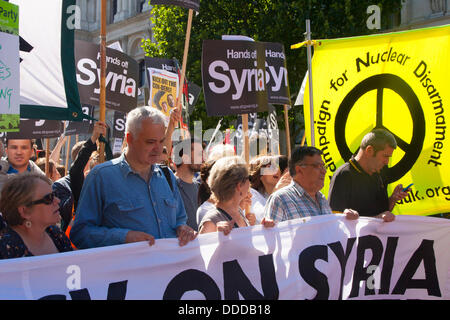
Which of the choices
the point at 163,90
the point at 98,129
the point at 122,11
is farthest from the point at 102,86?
the point at 122,11

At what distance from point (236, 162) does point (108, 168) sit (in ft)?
2.61

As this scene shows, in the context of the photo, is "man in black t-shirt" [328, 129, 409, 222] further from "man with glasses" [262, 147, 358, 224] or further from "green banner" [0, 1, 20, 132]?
"green banner" [0, 1, 20, 132]

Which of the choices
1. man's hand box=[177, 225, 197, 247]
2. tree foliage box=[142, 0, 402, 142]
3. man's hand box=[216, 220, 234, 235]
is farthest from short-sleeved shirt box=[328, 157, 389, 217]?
tree foliage box=[142, 0, 402, 142]

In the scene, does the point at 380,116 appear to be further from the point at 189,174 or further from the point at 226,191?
the point at 226,191

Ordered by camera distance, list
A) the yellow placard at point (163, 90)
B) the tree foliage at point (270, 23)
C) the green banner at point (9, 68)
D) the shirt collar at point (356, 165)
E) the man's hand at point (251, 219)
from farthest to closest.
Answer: the tree foliage at point (270, 23), the yellow placard at point (163, 90), the shirt collar at point (356, 165), the man's hand at point (251, 219), the green banner at point (9, 68)

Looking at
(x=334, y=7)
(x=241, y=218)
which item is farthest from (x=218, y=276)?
(x=334, y=7)

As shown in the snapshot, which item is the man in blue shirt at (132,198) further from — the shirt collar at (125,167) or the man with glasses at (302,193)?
the man with glasses at (302,193)

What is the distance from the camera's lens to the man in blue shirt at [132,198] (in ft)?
9.74


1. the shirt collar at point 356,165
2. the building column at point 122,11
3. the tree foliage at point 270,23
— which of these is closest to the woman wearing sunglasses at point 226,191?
the shirt collar at point 356,165

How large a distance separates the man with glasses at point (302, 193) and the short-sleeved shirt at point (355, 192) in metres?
0.34

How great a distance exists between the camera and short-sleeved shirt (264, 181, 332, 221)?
12.4ft

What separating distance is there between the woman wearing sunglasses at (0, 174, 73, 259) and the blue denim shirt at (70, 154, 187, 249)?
0.55 ft

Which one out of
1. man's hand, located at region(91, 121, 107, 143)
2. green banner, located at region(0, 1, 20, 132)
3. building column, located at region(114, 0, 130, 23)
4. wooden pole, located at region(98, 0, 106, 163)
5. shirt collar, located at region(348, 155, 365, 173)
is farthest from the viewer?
building column, located at region(114, 0, 130, 23)

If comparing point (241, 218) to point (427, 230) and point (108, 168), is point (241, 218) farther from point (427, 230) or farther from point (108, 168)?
point (427, 230)
